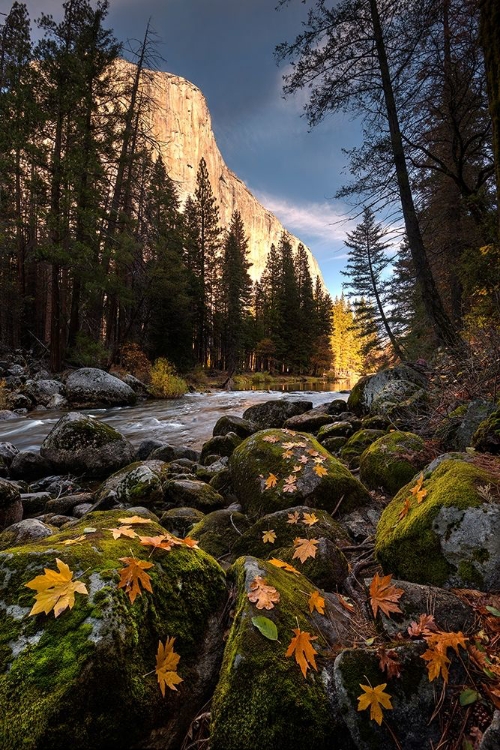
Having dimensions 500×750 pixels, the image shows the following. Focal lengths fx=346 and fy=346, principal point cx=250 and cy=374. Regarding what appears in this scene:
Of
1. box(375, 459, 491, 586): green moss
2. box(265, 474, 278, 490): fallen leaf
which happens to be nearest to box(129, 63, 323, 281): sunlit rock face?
box(265, 474, 278, 490): fallen leaf

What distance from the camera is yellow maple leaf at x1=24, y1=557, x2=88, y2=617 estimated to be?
4.38 feet

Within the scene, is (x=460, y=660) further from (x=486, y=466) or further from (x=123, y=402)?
(x=123, y=402)

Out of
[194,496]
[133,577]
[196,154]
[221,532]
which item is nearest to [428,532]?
[133,577]

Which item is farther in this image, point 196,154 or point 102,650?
point 196,154

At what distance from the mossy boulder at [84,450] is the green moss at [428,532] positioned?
571cm

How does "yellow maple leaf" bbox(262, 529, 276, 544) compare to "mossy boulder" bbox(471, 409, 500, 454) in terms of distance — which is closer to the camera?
"yellow maple leaf" bbox(262, 529, 276, 544)

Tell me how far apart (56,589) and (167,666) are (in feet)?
1.78

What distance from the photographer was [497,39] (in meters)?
2.40

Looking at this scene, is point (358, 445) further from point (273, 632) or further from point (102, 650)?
point (102, 650)

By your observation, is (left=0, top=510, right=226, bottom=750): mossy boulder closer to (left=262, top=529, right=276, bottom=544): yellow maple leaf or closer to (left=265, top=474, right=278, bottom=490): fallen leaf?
(left=262, top=529, right=276, bottom=544): yellow maple leaf

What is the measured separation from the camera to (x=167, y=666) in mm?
1385

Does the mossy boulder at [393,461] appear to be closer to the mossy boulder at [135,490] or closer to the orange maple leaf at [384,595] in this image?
the orange maple leaf at [384,595]

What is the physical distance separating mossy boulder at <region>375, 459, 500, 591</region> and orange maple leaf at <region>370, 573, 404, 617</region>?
461 millimetres

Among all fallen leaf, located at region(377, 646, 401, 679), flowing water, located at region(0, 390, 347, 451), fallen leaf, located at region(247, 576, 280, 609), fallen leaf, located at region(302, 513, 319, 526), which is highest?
fallen leaf, located at region(247, 576, 280, 609)
